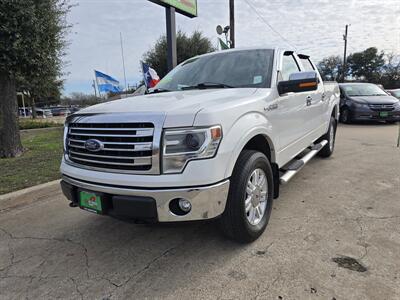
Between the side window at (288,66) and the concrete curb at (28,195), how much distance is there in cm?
364

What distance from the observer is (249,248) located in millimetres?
2844

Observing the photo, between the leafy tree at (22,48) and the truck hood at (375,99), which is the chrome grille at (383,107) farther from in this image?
the leafy tree at (22,48)

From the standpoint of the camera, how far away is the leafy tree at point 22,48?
5915 millimetres

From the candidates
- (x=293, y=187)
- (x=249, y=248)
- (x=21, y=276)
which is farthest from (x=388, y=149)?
(x=21, y=276)

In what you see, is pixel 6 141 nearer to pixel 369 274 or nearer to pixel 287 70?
pixel 287 70

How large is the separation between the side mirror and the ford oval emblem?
6.40 ft

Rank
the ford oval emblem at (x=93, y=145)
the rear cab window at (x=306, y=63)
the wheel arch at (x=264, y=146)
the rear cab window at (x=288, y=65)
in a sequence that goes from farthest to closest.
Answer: the rear cab window at (x=306, y=63)
the rear cab window at (x=288, y=65)
the wheel arch at (x=264, y=146)
the ford oval emblem at (x=93, y=145)

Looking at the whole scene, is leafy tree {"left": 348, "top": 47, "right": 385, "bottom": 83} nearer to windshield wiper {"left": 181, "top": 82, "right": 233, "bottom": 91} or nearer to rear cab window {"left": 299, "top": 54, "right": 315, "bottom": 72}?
rear cab window {"left": 299, "top": 54, "right": 315, "bottom": 72}

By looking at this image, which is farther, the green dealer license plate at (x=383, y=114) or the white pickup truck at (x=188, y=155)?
the green dealer license plate at (x=383, y=114)

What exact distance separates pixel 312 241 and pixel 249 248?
0.60 meters

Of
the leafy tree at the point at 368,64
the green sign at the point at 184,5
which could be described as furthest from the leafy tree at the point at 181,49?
the leafy tree at the point at 368,64

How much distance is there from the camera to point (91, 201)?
2.62 metres

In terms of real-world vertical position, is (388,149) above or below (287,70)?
below

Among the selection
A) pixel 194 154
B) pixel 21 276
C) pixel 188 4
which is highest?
pixel 188 4
